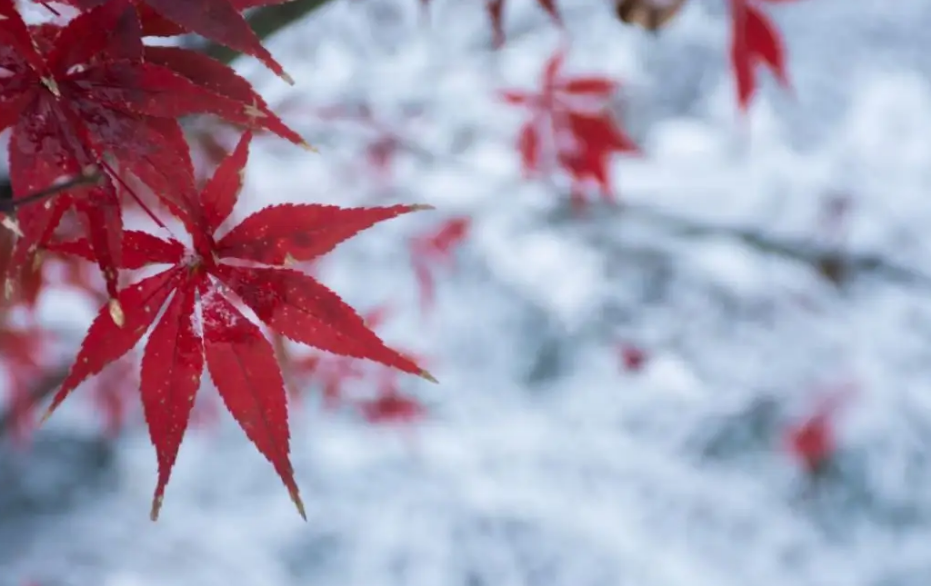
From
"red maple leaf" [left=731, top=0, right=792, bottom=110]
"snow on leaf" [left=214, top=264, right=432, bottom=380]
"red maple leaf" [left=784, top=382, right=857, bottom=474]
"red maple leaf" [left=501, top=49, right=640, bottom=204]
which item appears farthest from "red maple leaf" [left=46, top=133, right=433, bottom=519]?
"red maple leaf" [left=784, top=382, right=857, bottom=474]

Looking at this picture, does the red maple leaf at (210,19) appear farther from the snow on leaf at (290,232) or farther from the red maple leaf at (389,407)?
the red maple leaf at (389,407)

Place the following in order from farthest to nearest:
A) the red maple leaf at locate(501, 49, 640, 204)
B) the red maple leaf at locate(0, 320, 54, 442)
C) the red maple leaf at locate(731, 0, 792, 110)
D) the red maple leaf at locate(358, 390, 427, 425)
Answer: the red maple leaf at locate(358, 390, 427, 425), the red maple leaf at locate(0, 320, 54, 442), the red maple leaf at locate(501, 49, 640, 204), the red maple leaf at locate(731, 0, 792, 110)

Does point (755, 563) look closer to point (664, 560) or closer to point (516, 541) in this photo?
point (664, 560)

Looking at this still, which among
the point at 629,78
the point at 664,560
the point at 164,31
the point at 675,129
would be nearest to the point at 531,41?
the point at 629,78

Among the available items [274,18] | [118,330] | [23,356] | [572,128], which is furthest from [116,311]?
[23,356]

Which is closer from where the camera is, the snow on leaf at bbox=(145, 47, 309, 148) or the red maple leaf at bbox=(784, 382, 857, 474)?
the snow on leaf at bbox=(145, 47, 309, 148)

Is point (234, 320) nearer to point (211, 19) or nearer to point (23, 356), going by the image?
point (211, 19)

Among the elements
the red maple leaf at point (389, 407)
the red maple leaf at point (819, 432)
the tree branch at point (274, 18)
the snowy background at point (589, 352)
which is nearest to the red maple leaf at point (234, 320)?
the tree branch at point (274, 18)

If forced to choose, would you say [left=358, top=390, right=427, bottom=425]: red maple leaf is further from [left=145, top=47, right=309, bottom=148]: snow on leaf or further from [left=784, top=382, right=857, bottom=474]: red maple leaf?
[left=145, top=47, right=309, bottom=148]: snow on leaf
